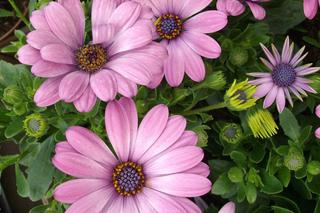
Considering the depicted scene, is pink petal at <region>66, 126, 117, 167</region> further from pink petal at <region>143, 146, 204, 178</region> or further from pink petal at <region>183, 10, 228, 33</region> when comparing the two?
pink petal at <region>183, 10, 228, 33</region>

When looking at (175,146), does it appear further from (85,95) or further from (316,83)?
(316,83)

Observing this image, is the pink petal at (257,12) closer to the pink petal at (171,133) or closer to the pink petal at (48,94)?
the pink petal at (171,133)

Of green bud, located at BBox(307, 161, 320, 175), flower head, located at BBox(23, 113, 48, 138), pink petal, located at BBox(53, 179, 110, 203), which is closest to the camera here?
pink petal, located at BBox(53, 179, 110, 203)

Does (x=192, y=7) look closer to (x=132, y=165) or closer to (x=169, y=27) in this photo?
(x=169, y=27)

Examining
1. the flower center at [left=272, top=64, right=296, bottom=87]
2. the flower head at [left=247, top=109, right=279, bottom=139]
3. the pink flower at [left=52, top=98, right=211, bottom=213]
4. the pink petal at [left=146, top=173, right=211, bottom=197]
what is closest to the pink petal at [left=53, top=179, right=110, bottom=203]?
the pink flower at [left=52, top=98, right=211, bottom=213]

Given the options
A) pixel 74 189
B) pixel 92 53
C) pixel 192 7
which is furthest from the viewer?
pixel 192 7

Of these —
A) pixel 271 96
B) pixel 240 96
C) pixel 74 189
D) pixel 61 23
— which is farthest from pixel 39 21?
pixel 271 96
